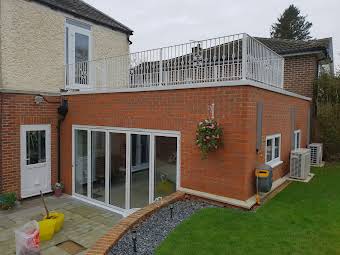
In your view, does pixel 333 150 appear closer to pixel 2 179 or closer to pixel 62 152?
pixel 62 152

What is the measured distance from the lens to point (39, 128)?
9.77 meters

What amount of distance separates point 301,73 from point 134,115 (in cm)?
998

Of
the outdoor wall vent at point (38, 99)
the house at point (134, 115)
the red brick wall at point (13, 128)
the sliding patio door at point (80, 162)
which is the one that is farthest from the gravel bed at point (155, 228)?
the outdoor wall vent at point (38, 99)

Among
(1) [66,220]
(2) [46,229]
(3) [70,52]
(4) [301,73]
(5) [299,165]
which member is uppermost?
(3) [70,52]

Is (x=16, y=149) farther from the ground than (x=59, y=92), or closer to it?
closer to it

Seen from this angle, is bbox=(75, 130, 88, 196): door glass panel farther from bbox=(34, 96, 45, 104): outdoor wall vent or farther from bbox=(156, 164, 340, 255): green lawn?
bbox=(156, 164, 340, 255): green lawn

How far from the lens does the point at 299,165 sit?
9344mm

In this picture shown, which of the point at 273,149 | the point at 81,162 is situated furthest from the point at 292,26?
the point at 81,162

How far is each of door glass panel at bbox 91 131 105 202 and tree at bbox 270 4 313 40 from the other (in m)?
45.6

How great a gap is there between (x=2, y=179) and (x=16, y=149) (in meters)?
1.03

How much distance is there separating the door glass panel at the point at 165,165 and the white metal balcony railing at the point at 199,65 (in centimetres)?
169

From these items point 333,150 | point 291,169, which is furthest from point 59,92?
point 333,150

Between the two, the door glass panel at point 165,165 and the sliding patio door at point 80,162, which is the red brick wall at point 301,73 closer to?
the door glass panel at point 165,165

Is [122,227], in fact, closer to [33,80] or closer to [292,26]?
[33,80]
